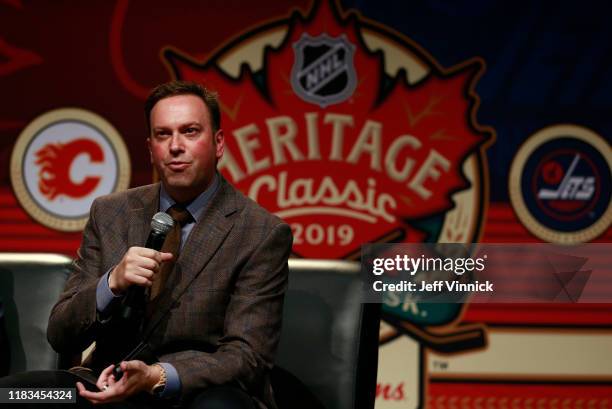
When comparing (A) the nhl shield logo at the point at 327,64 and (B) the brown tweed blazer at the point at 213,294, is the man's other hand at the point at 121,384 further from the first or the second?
(A) the nhl shield logo at the point at 327,64

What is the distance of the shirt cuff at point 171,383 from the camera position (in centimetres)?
153

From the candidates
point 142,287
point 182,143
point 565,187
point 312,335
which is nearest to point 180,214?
point 182,143

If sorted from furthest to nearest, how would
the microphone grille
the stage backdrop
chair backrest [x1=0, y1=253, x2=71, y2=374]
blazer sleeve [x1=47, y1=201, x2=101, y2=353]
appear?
the stage backdrop
chair backrest [x1=0, y1=253, x2=71, y2=374]
blazer sleeve [x1=47, y1=201, x2=101, y2=353]
the microphone grille

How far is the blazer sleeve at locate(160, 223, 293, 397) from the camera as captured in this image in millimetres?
A: 1572

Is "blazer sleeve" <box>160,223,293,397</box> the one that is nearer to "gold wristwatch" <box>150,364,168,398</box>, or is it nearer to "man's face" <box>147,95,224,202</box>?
"gold wristwatch" <box>150,364,168,398</box>

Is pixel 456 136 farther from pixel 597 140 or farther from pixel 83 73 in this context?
pixel 83 73

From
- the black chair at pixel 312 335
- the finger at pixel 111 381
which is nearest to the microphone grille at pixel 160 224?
the finger at pixel 111 381

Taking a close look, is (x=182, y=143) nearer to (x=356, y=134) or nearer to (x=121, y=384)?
(x=121, y=384)

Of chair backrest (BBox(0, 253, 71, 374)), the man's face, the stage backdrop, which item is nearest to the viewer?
the man's face

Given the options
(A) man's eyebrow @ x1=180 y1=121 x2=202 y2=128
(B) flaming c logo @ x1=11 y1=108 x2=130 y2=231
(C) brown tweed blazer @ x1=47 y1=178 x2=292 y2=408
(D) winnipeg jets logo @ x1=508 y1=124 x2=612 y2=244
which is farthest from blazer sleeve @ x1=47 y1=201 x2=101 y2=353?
(D) winnipeg jets logo @ x1=508 y1=124 x2=612 y2=244

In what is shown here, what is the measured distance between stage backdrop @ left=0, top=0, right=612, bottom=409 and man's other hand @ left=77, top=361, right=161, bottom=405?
1.78 m

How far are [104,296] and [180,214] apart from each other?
0.28 metres

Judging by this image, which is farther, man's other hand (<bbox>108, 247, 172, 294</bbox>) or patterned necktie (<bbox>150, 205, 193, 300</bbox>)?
patterned necktie (<bbox>150, 205, 193, 300</bbox>)

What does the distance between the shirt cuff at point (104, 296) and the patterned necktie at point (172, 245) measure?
105mm
